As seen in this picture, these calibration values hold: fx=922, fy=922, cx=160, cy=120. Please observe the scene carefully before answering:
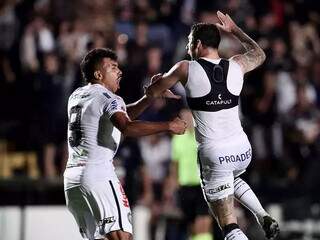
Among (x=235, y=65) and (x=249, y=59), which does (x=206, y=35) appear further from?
(x=249, y=59)

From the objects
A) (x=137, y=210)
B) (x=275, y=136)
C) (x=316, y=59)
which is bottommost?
(x=137, y=210)

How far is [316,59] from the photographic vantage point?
1631 cm

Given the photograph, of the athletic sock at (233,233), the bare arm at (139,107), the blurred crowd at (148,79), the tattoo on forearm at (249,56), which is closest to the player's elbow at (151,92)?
the bare arm at (139,107)

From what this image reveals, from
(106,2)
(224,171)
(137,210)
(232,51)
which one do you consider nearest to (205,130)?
(224,171)

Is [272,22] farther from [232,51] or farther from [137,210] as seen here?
[137,210]

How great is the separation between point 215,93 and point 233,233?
128cm

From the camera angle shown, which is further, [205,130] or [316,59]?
[316,59]

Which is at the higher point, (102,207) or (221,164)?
(221,164)

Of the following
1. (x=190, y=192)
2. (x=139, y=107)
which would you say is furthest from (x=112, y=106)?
(x=190, y=192)

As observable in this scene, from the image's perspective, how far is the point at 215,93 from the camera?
838cm

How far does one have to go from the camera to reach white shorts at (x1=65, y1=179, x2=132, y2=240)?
805 centimetres

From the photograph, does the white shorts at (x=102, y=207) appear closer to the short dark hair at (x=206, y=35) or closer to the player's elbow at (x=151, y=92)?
the player's elbow at (x=151, y=92)

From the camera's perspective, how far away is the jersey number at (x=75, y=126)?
8.27m

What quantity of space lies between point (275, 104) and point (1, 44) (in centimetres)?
467
